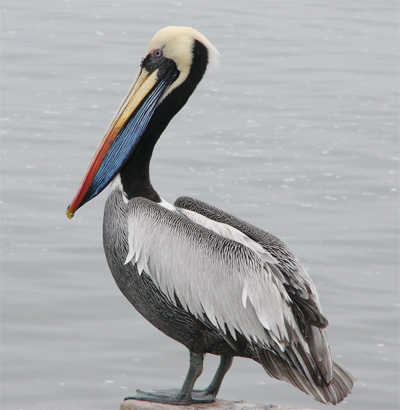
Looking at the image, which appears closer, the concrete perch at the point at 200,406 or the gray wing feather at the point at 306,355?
Result: the gray wing feather at the point at 306,355

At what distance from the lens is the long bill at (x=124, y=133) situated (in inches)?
185

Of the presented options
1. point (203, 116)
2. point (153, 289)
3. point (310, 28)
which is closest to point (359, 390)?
point (153, 289)

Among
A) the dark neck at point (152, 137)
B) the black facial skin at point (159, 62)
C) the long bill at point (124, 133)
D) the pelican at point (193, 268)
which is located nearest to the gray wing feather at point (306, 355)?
the pelican at point (193, 268)

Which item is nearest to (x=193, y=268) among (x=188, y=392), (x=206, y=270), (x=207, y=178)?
(x=206, y=270)

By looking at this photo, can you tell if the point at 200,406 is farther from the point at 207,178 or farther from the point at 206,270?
the point at 207,178

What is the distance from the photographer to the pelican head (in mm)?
4691

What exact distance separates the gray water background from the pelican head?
1.84 metres

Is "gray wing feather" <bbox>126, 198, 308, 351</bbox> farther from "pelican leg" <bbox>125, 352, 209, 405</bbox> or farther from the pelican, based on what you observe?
"pelican leg" <bbox>125, 352, 209, 405</bbox>

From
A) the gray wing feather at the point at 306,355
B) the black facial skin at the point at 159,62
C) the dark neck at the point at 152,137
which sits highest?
the black facial skin at the point at 159,62

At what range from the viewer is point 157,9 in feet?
54.1

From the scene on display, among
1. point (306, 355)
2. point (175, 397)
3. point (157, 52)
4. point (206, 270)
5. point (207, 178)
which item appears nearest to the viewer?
point (306, 355)

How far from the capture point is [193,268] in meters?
4.39

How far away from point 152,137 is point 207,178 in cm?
432

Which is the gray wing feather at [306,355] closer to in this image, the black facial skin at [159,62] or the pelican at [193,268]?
the pelican at [193,268]
